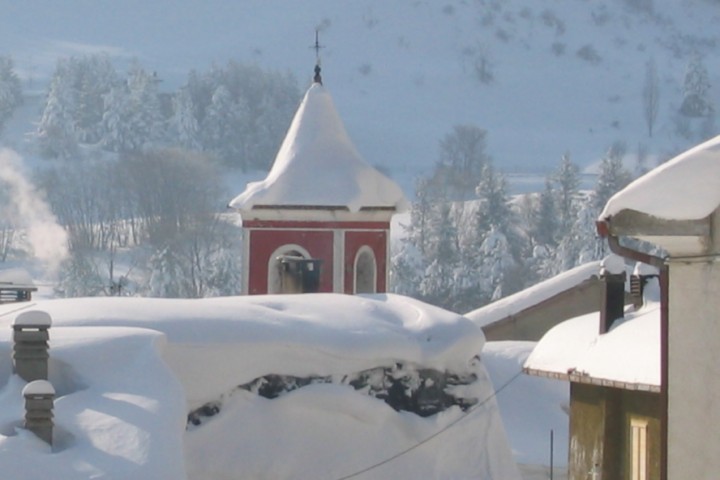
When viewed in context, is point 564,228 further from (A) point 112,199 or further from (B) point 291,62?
(B) point 291,62

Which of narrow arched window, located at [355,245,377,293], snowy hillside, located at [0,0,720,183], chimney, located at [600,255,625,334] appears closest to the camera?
chimney, located at [600,255,625,334]

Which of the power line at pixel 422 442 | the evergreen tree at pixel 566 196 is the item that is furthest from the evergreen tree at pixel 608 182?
the power line at pixel 422 442

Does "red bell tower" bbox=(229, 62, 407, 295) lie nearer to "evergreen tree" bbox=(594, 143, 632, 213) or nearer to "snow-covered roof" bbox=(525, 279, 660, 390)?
"snow-covered roof" bbox=(525, 279, 660, 390)

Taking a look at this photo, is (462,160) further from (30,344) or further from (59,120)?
(30,344)

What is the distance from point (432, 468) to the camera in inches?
623

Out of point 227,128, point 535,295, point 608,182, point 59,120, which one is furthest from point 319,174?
point 59,120

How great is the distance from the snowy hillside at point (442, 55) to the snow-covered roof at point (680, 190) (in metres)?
122

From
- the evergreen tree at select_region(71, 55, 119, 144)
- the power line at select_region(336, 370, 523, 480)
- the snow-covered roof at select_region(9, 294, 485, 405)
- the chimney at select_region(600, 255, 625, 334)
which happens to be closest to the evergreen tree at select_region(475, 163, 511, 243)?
the evergreen tree at select_region(71, 55, 119, 144)

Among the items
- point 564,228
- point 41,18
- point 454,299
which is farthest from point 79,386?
point 41,18

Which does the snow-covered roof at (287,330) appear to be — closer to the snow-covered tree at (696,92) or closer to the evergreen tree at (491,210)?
the evergreen tree at (491,210)

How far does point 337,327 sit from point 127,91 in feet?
425

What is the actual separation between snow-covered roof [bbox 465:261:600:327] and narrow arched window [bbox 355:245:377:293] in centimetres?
229

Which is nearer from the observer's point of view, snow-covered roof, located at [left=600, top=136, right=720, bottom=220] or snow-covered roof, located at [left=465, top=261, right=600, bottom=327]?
snow-covered roof, located at [left=600, top=136, right=720, bottom=220]

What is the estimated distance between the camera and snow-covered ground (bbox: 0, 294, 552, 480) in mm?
10727
